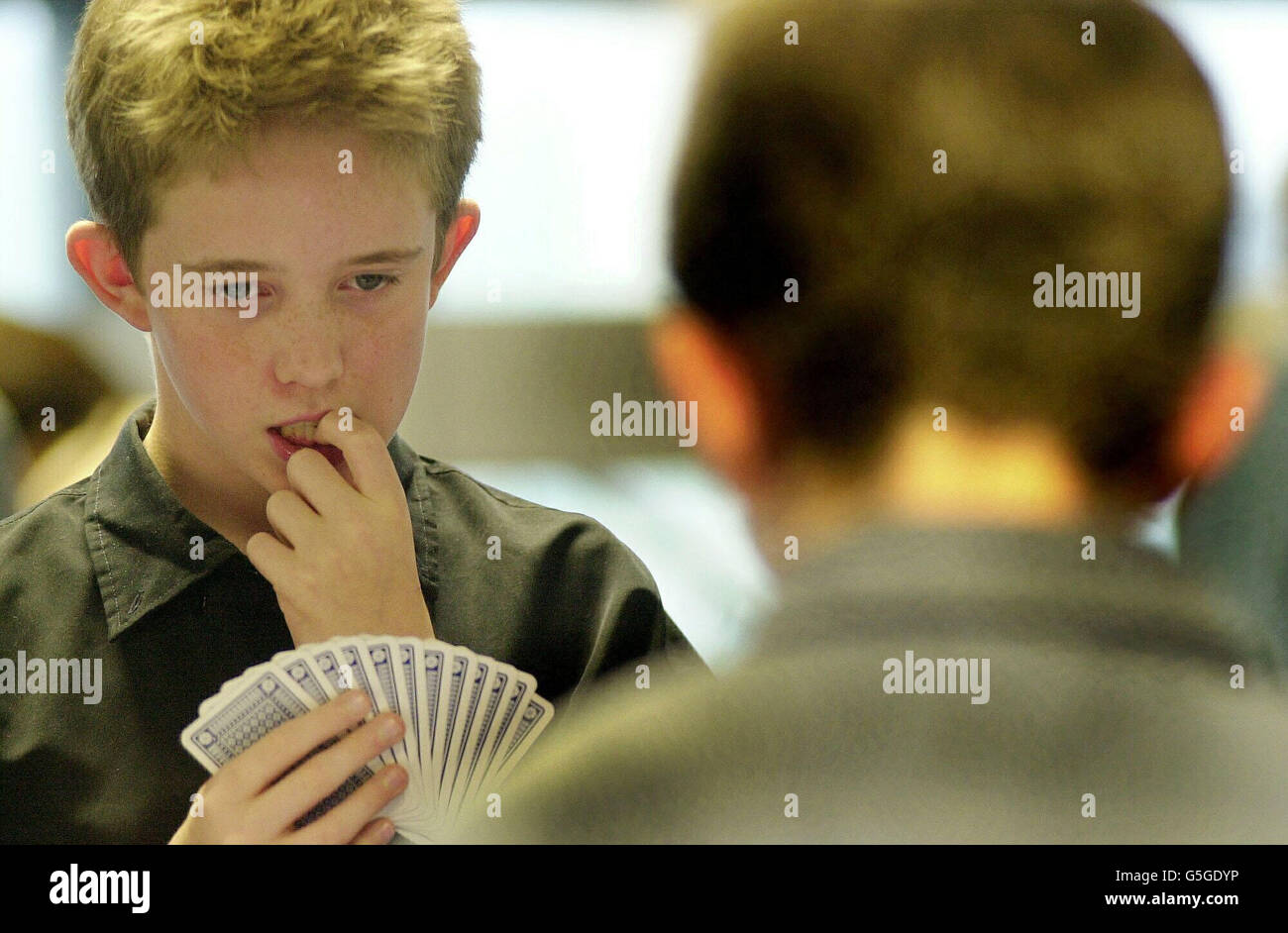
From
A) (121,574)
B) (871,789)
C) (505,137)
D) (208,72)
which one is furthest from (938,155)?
(121,574)

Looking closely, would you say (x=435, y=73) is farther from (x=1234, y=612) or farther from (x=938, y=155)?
(x=1234, y=612)

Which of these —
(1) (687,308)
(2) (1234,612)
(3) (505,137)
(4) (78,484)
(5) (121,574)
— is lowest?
(2) (1234,612)

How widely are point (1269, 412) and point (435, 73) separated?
1.28 meters

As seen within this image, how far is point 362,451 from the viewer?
66.7 inches

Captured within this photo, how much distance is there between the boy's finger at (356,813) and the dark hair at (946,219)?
31.3 inches

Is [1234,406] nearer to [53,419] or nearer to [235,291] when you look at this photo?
[235,291]

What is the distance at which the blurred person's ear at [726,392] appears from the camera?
1.22 m

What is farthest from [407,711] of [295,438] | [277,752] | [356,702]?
[295,438]

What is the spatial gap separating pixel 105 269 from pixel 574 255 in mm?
635

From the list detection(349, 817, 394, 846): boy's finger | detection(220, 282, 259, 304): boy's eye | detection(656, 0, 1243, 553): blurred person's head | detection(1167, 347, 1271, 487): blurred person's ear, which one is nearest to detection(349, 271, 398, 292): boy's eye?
detection(220, 282, 259, 304): boy's eye

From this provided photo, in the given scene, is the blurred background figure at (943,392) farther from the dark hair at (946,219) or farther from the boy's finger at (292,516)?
the boy's finger at (292,516)

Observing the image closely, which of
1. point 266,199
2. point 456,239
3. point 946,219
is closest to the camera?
point 946,219

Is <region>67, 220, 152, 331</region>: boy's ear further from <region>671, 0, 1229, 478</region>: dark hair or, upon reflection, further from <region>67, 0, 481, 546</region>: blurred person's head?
<region>671, 0, 1229, 478</region>: dark hair

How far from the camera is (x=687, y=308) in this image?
49.3 inches
